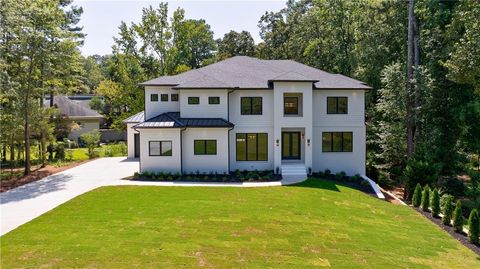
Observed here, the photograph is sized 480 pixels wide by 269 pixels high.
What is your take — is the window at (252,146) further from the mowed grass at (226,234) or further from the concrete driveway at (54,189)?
the concrete driveway at (54,189)

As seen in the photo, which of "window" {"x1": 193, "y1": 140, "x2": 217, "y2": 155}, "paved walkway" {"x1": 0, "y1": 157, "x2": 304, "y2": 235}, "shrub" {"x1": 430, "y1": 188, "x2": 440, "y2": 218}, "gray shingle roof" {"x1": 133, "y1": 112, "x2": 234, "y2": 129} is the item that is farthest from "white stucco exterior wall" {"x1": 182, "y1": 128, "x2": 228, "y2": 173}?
"shrub" {"x1": 430, "y1": 188, "x2": 440, "y2": 218}

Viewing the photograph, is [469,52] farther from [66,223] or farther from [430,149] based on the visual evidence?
[66,223]

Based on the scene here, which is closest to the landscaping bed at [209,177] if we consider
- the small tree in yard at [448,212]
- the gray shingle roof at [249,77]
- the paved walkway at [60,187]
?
the paved walkway at [60,187]

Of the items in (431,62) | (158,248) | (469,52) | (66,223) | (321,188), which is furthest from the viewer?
(431,62)

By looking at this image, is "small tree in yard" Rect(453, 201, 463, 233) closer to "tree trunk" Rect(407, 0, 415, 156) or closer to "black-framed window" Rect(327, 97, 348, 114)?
"tree trunk" Rect(407, 0, 415, 156)

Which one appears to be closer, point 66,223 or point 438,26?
point 66,223

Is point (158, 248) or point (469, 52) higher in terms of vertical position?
point (469, 52)

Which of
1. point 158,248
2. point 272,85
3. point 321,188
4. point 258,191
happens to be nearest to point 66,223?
point 158,248
